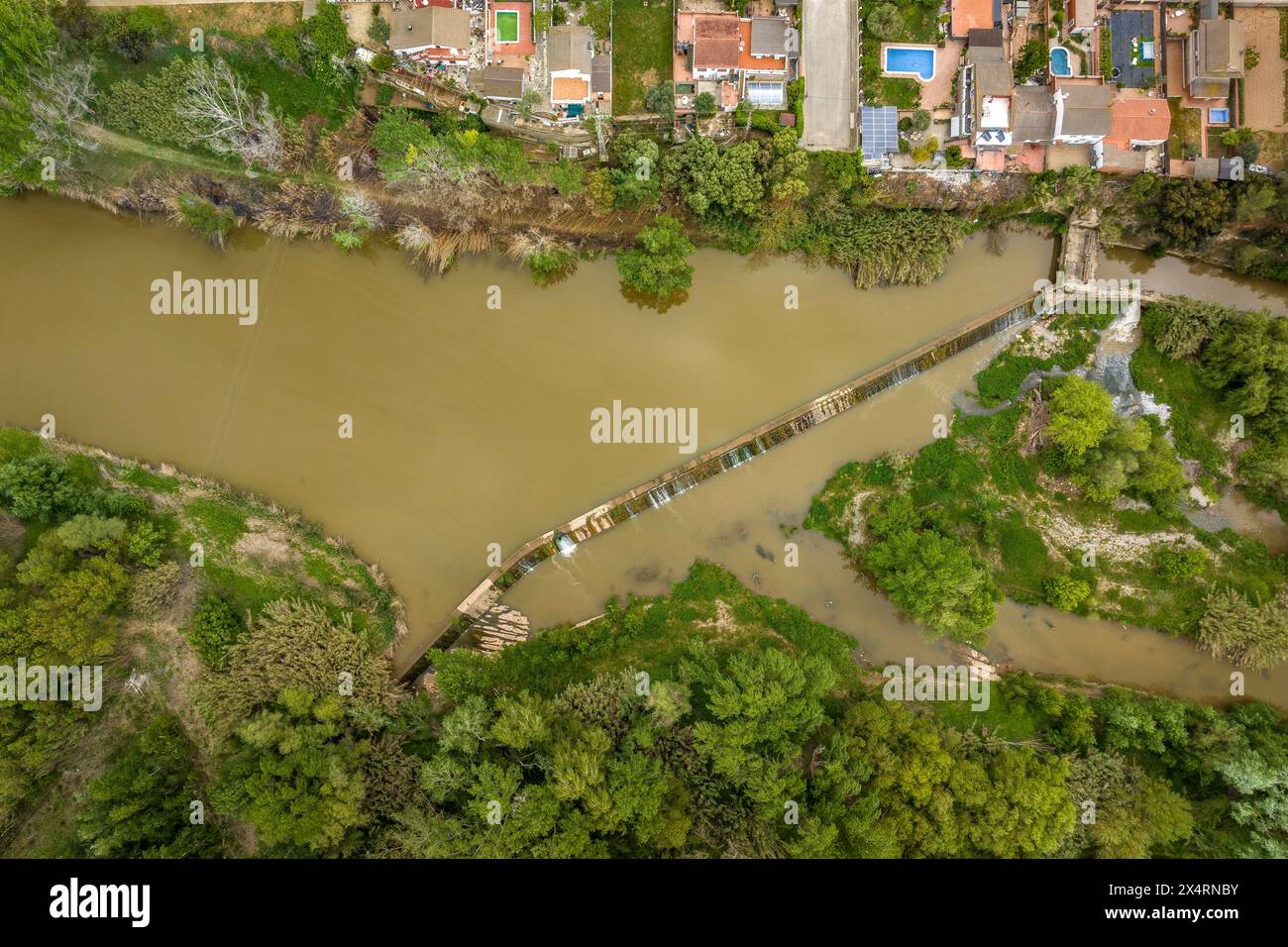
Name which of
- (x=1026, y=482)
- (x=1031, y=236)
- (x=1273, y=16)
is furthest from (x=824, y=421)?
(x=1273, y=16)

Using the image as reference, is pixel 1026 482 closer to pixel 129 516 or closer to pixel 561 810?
pixel 561 810

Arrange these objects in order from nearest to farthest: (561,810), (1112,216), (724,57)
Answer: (561,810), (724,57), (1112,216)

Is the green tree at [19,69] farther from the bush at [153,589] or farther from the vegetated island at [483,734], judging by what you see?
the bush at [153,589]

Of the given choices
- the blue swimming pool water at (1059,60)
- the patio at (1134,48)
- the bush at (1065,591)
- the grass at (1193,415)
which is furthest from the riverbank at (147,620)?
the patio at (1134,48)

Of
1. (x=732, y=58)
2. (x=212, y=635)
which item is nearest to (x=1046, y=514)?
(x=732, y=58)

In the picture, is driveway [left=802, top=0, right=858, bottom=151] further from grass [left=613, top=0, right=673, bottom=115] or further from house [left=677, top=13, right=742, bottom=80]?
grass [left=613, top=0, right=673, bottom=115]

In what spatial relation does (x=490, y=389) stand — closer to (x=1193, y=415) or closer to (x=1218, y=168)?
(x=1193, y=415)
